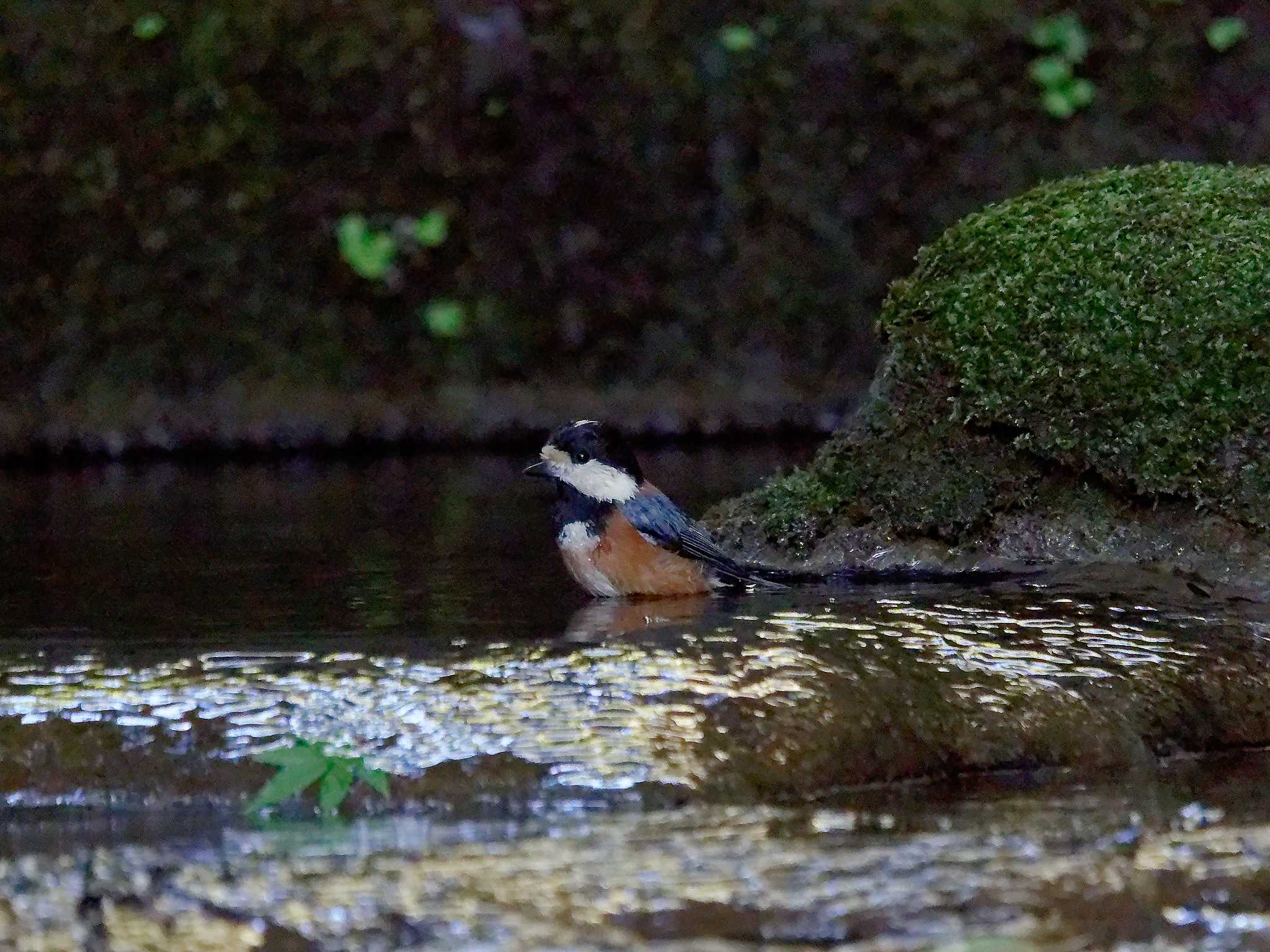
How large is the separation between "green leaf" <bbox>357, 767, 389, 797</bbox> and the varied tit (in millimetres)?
1885

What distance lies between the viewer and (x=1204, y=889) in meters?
2.74

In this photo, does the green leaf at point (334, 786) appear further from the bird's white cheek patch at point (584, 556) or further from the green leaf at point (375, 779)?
the bird's white cheek patch at point (584, 556)

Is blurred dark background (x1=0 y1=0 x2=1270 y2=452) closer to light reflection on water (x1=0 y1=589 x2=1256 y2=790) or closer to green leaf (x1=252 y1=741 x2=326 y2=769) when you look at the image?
light reflection on water (x1=0 y1=589 x2=1256 y2=790)

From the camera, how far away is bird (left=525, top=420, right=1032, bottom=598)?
17.1 feet

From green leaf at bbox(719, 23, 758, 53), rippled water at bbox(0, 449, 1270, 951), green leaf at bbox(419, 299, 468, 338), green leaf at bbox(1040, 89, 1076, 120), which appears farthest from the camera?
green leaf at bbox(719, 23, 758, 53)

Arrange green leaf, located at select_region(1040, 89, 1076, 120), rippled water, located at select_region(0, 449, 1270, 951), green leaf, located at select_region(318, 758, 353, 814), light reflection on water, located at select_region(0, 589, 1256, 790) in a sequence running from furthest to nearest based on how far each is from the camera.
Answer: green leaf, located at select_region(1040, 89, 1076, 120), light reflection on water, located at select_region(0, 589, 1256, 790), green leaf, located at select_region(318, 758, 353, 814), rippled water, located at select_region(0, 449, 1270, 951)

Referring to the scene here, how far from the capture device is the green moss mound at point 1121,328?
530cm

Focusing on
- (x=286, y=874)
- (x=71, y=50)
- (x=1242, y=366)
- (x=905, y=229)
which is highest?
(x=71, y=50)

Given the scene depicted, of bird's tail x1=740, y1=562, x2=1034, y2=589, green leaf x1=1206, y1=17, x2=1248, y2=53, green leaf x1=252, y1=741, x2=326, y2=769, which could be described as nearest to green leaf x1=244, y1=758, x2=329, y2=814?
green leaf x1=252, y1=741, x2=326, y2=769

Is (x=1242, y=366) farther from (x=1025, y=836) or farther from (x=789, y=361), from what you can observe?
(x=789, y=361)

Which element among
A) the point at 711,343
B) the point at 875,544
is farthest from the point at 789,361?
the point at 875,544

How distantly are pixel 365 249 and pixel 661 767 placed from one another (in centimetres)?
984

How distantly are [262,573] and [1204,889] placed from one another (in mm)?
3722

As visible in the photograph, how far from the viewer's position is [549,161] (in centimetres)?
1302
